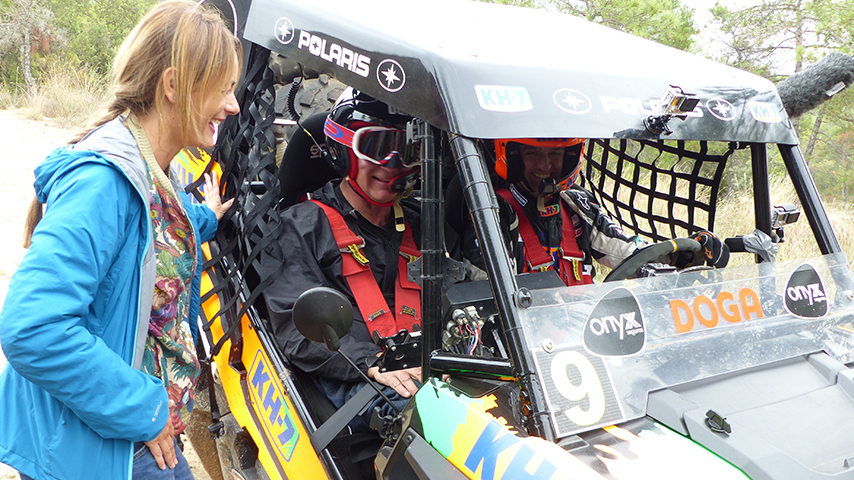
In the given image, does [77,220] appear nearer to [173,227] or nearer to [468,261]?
[173,227]

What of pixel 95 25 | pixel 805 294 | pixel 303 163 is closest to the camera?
pixel 805 294

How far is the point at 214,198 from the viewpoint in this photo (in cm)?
276

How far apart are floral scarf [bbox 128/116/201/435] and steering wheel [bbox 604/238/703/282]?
55.0 inches

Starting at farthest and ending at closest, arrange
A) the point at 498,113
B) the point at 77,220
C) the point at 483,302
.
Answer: the point at 483,302 < the point at 498,113 < the point at 77,220

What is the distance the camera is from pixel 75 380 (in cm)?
142

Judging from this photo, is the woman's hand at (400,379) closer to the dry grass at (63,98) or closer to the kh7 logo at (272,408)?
the kh7 logo at (272,408)

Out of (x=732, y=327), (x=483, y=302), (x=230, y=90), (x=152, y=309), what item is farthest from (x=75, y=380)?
(x=732, y=327)

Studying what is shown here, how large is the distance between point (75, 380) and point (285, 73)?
70.3 inches

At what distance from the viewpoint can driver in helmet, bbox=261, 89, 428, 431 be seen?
8.17 feet

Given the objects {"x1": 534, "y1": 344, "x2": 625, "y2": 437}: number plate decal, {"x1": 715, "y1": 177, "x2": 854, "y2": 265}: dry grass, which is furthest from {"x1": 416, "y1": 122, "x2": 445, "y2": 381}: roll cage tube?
{"x1": 715, "y1": 177, "x2": 854, "y2": 265}: dry grass

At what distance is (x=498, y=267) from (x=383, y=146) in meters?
1.13

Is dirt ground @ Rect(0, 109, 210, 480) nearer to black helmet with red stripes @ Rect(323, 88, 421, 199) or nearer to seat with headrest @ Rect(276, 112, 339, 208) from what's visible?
seat with headrest @ Rect(276, 112, 339, 208)

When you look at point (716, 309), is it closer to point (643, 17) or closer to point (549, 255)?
point (549, 255)

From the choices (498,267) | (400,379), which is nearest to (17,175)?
(400,379)
